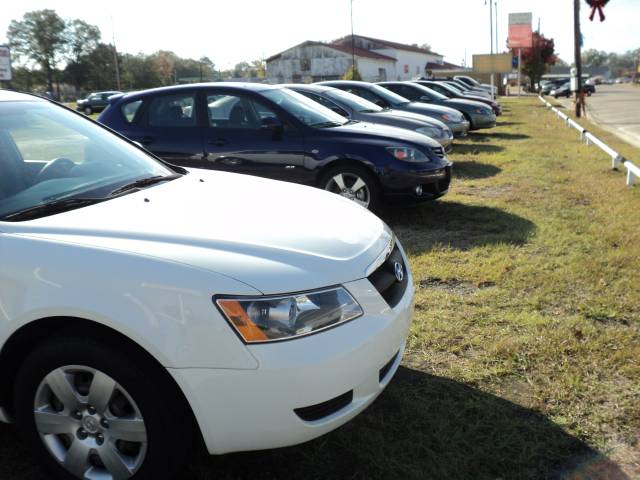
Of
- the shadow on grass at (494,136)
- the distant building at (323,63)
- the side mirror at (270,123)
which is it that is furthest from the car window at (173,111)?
the distant building at (323,63)

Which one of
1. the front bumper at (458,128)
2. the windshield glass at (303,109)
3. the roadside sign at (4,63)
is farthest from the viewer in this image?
the roadside sign at (4,63)

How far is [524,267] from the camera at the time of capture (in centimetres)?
496

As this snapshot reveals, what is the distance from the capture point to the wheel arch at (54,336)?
2172 mm

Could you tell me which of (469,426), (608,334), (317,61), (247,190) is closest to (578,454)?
(469,426)

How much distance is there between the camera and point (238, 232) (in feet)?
8.14

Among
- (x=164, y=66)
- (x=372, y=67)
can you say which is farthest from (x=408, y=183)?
(x=164, y=66)

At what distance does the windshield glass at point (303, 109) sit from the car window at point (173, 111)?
907 mm

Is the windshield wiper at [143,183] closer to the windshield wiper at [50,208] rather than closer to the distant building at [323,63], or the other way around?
the windshield wiper at [50,208]

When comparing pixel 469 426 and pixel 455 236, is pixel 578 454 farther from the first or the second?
pixel 455 236

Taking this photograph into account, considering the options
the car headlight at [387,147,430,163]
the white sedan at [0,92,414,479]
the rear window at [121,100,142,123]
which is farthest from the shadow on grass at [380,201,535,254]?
the white sedan at [0,92,414,479]

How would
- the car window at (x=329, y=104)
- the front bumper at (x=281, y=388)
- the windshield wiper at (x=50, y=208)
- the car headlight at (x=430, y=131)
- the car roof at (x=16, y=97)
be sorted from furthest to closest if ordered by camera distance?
the car headlight at (x=430, y=131) → the car window at (x=329, y=104) → the car roof at (x=16, y=97) → the windshield wiper at (x=50, y=208) → the front bumper at (x=281, y=388)

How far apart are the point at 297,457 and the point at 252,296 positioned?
97 centimetres

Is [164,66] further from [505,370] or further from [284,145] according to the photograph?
[505,370]

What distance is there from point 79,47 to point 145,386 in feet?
320
